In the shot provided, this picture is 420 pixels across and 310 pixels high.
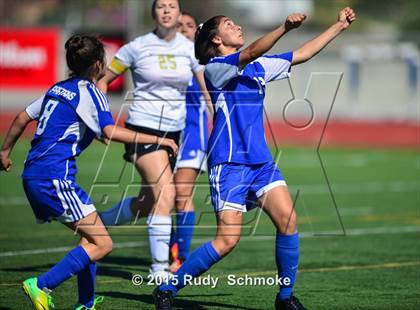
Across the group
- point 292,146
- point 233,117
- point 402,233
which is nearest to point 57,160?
point 233,117

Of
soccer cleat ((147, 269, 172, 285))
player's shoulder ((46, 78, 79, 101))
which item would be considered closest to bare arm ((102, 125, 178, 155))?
player's shoulder ((46, 78, 79, 101))

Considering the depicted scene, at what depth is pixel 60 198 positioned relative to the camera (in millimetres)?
6488

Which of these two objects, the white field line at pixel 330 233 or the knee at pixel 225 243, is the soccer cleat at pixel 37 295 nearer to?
the knee at pixel 225 243

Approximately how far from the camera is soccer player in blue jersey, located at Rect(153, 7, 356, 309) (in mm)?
6715

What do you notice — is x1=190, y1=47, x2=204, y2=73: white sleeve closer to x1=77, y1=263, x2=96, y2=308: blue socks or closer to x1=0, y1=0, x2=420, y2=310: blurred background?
x1=0, y1=0, x2=420, y2=310: blurred background

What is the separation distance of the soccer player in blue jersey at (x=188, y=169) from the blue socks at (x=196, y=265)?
221cm

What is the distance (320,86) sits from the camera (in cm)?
3180

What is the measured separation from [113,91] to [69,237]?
14836mm

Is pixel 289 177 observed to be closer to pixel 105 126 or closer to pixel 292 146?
pixel 292 146

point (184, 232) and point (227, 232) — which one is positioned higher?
point (227, 232)

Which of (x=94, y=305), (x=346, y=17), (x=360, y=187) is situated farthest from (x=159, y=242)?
(x=360, y=187)

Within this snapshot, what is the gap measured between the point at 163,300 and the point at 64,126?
4.56 ft

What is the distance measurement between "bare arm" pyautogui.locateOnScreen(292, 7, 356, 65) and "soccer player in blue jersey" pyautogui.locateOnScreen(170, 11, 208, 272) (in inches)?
A: 101

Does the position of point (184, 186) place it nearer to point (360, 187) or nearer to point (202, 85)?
point (202, 85)
